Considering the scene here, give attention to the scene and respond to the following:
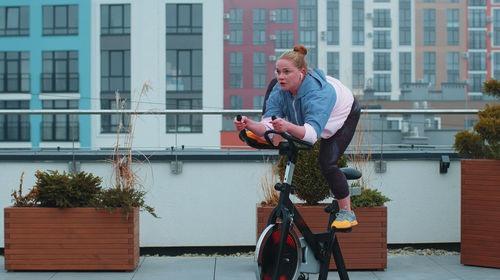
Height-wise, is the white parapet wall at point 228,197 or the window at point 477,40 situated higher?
the window at point 477,40

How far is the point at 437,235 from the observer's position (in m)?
5.41

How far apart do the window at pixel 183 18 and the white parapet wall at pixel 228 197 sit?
29730 millimetres

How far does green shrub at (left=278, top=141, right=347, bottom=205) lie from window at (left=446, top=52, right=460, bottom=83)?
66863 millimetres

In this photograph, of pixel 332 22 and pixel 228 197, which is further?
pixel 332 22

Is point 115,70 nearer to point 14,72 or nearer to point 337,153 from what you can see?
point 14,72

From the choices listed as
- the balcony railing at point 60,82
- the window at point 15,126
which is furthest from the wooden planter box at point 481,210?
the balcony railing at point 60,82

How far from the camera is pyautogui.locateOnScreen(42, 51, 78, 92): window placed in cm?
3500

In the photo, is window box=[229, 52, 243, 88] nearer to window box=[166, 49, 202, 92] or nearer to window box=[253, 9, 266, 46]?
window box=[253, 9, 266, 46]

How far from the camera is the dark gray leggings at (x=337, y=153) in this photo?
11.1 ft

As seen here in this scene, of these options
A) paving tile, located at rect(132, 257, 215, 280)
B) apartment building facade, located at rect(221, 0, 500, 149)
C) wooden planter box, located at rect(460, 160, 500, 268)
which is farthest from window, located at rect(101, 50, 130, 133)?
wooden planter box, located at rect(460, 160, 500, 268)

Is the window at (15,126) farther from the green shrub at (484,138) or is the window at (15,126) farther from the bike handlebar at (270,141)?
the bike handlebar at (270,141)

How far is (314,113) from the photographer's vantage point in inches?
120

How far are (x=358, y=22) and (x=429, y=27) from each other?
908 centimetres

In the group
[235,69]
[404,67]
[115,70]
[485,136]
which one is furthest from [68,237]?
[404,67]
